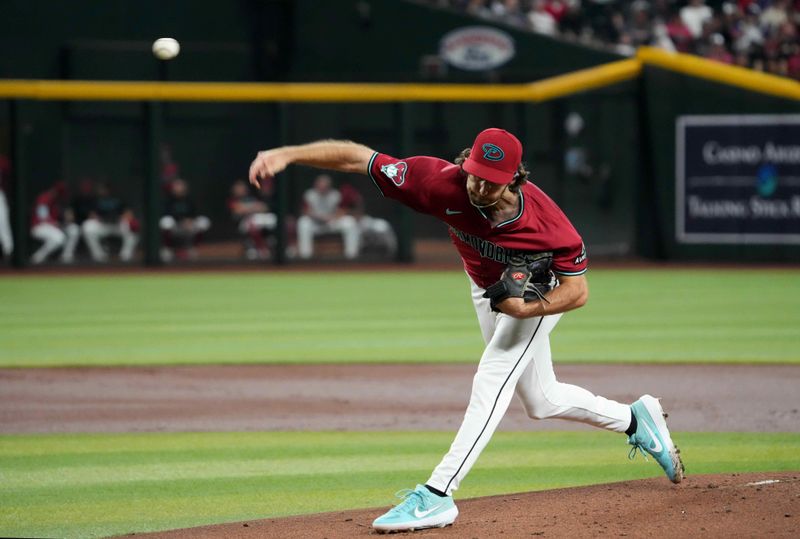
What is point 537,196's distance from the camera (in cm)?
479

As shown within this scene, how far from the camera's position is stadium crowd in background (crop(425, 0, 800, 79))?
859 inches

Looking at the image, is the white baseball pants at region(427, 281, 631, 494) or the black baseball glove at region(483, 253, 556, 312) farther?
the white baseball pants at region(427, 281, 631, 494)

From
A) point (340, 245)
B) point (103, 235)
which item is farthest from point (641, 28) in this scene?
point (103, 235)

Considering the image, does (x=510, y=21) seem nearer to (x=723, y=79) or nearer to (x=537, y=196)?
(x=723, y=79)

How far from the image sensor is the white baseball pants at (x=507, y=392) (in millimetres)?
4688

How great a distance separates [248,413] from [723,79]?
12.3m

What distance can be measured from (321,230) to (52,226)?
13.3 ft

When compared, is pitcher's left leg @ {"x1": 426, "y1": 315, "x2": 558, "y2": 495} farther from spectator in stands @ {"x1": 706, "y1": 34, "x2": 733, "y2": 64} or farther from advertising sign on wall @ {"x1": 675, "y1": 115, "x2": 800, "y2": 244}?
spectator in stands @ {"x1": 706, "y1": 34, "x2": 733, "y2": 64}

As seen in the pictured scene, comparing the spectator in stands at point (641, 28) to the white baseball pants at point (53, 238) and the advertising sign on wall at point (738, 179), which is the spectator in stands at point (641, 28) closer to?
the advertising sign on wall at point (738, 179)

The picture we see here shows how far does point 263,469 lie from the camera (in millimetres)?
5973

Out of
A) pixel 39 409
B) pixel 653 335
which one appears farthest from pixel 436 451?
pixel 653 335

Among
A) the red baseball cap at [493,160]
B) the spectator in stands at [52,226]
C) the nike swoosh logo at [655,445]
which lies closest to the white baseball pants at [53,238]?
the spectator in stands at [52,226]

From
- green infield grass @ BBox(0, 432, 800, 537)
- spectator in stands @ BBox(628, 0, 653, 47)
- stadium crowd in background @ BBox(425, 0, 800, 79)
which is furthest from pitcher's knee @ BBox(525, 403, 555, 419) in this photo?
spectator in stands @ BBox(628, 0, 653, 47)

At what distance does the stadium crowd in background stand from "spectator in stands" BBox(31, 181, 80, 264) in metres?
9.63
